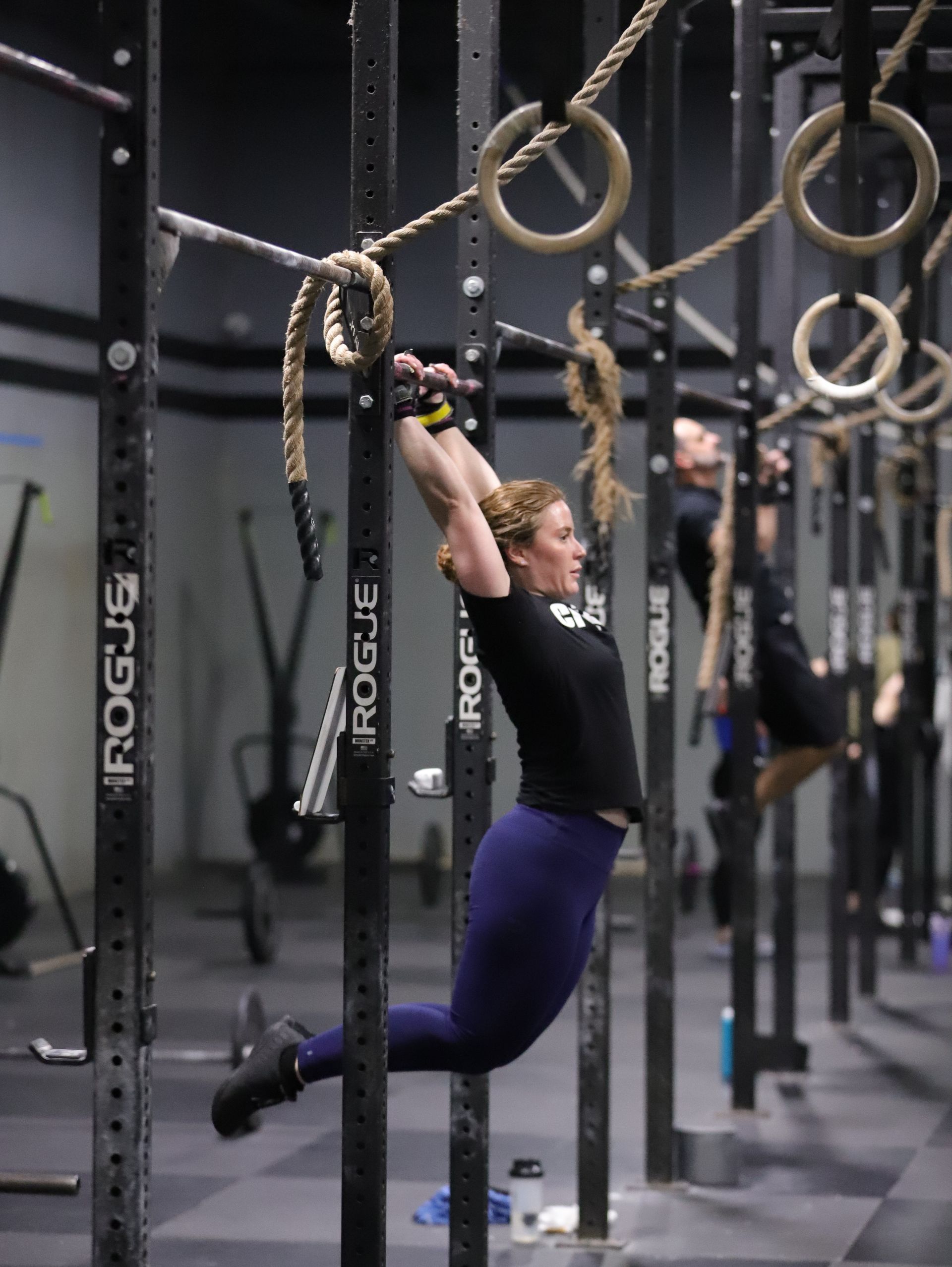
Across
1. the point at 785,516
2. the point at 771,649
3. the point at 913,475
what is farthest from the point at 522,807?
the point at 913,475

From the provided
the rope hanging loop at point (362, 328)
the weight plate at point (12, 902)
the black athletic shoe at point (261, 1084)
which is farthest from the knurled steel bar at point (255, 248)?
the weight plate at point (12, 902)

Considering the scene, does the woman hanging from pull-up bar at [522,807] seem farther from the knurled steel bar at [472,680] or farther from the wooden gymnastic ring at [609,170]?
the wooden gymnastic ring at [609,170]

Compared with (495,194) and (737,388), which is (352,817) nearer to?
(495,194)

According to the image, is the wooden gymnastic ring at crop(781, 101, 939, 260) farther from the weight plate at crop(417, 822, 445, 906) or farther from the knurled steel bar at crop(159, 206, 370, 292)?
the weight plate at crop(417, 822, 445, 906)

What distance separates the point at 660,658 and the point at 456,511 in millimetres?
1846

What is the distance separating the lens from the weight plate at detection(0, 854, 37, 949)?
7520mm

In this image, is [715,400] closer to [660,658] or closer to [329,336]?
[660,658]

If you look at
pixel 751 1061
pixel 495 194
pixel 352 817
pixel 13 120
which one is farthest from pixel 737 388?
pixel 13 120

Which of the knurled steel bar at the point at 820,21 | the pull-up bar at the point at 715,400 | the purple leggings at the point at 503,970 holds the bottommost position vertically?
the purple leggings at the point at 503,970

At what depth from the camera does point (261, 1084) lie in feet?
11.2

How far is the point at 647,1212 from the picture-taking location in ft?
15.1

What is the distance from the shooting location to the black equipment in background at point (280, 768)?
35.3 ft

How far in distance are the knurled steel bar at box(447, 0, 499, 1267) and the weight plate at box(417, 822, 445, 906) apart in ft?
20.1

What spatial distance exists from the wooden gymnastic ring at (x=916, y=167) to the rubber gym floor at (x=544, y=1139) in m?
2.50
